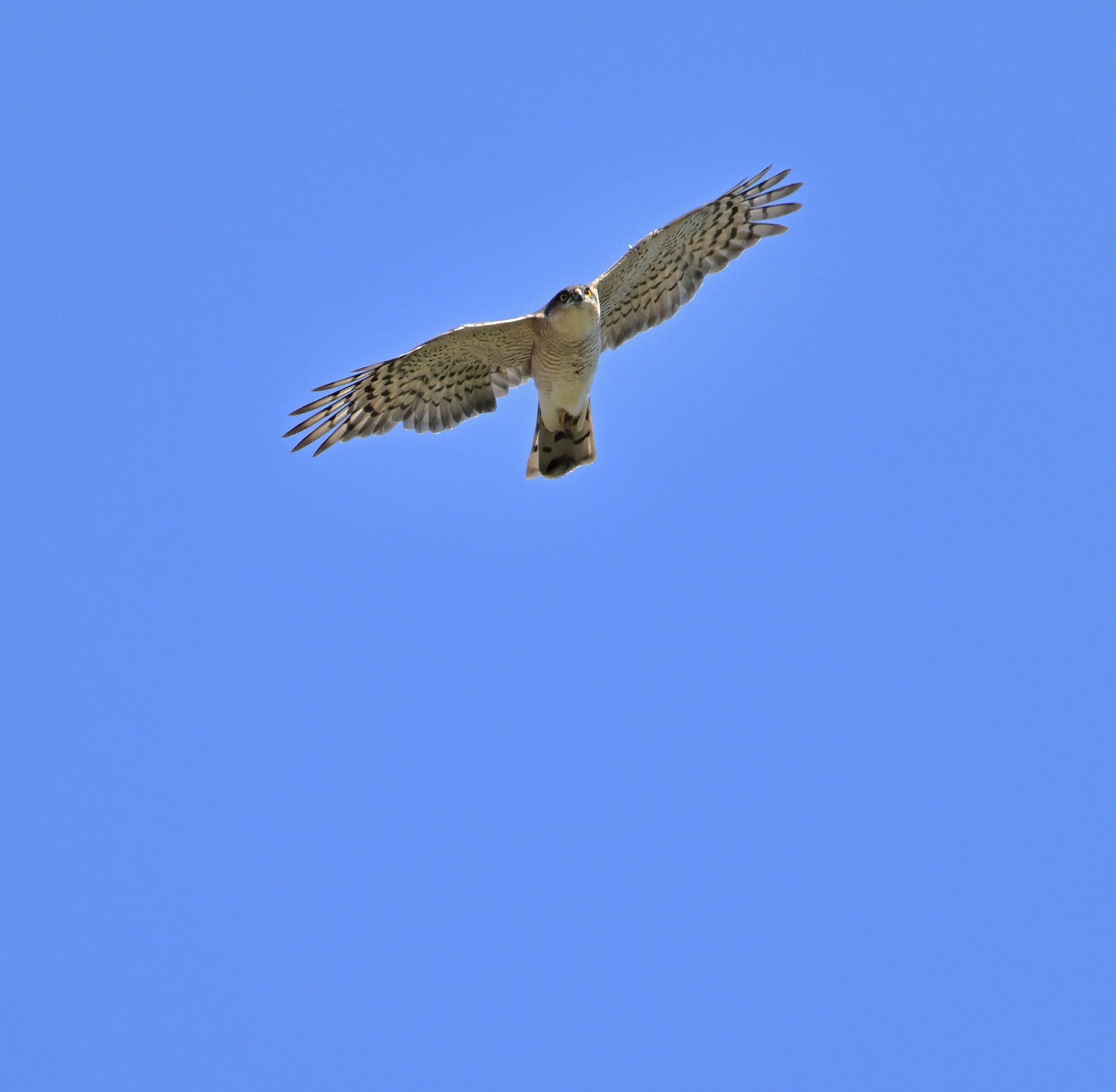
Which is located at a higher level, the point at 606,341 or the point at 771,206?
the point at 771,206

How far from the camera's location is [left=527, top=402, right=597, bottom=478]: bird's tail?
14078 millimetres

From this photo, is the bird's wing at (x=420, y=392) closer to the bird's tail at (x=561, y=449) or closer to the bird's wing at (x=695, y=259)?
the bird's tail at (x=561, y=449)

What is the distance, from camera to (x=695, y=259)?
46.3ft

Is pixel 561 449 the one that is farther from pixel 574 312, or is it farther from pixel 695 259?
pixel 695 259

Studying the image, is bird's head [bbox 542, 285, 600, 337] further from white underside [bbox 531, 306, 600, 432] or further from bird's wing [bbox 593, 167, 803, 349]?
bird's wing [bbox 593, 167, 803, 349]

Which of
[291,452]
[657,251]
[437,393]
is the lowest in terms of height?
[291,452]

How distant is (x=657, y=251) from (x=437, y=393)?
2.59 m

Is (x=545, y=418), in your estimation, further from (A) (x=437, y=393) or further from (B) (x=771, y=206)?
(B) (x=771, y=206)

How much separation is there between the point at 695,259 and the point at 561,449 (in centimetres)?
230

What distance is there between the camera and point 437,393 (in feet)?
46.8

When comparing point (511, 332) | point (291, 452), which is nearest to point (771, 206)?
point (511, 332)

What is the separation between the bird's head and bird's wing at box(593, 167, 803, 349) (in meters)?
1.01

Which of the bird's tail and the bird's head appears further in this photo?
the bird's tail


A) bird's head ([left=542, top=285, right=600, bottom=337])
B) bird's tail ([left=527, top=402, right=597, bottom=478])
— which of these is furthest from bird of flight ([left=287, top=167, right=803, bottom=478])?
bird's head ([left=542, top=285, right=600, bottom=337])
